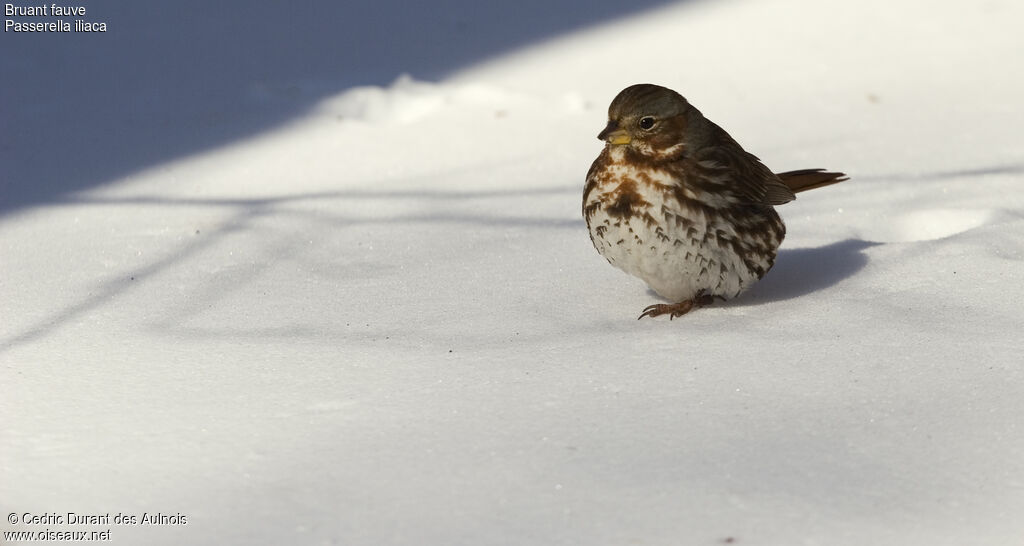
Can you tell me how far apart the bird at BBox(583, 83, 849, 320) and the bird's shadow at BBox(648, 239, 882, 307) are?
0.20 meters

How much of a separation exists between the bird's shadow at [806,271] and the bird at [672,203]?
0.20 m

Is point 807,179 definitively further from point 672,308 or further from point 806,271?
point 672,308

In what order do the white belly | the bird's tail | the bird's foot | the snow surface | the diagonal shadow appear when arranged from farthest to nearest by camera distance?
the diagonal shadow → the bird's tail → the bird's foot → the white belly → the snow surface

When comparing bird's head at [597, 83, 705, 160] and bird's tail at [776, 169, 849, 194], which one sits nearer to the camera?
bird's head at [597, 83, 705, 160]

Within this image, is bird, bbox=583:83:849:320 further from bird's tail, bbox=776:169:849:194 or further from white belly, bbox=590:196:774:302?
bird's tail, bbox=776:169:849:194

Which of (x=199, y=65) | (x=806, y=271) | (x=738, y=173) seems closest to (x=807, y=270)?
(x=806, y=271)

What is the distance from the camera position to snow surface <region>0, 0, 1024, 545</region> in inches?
91.3

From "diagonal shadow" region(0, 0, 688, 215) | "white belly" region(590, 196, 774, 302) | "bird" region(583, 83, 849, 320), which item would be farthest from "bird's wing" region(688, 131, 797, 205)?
"diagonal shadow" region(0, 0, 688, 215)

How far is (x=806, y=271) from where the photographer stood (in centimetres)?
367

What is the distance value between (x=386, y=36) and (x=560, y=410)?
369 cm

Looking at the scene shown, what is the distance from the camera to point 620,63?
5.65 metres

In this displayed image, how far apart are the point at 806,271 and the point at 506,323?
0.99 m

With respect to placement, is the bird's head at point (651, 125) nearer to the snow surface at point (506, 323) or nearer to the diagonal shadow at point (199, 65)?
the snow surface at point (506, 323)

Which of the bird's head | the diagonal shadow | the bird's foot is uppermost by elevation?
the diagonal shadow
